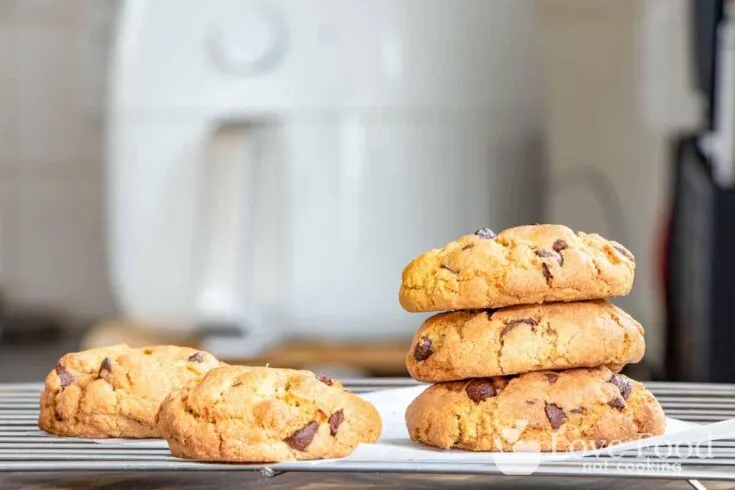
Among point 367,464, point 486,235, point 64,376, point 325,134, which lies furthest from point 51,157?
point 367,464

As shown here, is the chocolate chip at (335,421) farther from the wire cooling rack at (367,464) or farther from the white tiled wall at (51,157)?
the white tiled wall at (51,157)

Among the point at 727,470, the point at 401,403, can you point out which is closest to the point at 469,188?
the point at 401,403

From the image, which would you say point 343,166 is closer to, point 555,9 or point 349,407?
point 555,9

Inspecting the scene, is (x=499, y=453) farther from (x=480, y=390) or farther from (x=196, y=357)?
(x=196, y=357)

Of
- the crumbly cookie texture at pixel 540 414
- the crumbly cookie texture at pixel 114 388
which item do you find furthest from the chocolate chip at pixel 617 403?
the crumbly cookie texture at pixel 114 388

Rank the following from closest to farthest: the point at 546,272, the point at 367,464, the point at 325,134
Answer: the point at 367,464 < the point at 546,272 < the point at 325,134

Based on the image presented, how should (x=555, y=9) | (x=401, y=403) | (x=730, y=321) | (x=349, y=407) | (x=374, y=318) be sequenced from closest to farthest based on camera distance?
(x=349, y=407) < (x=401, y=403) < (x=730, y=321) < (x=374, y=318) < (x=555, y=9)

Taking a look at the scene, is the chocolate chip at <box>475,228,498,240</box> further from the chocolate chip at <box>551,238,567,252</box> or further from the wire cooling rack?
the wire cooling rack
